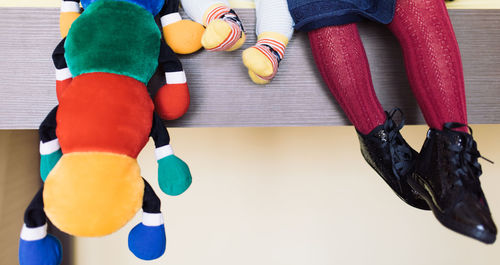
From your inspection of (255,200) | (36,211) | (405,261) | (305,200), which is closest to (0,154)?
(36,211)

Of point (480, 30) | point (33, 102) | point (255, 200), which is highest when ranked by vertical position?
point (480, 30)

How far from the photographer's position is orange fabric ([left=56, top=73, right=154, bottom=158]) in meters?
0.51

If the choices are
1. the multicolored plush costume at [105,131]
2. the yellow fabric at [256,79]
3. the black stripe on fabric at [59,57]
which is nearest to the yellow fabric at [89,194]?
the multicolored plush costume at [105,131]

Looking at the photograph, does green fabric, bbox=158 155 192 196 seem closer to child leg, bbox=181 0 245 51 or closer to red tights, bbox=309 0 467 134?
child leg, bbox=181 0 245 51

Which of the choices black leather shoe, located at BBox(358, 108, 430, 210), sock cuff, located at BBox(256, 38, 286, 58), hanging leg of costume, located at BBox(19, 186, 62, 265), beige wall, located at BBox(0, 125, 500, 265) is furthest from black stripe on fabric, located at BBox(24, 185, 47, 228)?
beige wall, located at BBox(0, 125, 500, 265)

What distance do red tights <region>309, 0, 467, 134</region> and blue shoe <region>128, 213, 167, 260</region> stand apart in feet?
1.36

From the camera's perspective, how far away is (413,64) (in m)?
0.67

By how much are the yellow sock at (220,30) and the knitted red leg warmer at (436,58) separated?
0.29 metres

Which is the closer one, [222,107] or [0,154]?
[222,107]

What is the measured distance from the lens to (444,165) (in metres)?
0.61

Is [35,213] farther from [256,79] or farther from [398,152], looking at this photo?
[398,152]

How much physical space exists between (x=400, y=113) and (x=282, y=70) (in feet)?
0.88

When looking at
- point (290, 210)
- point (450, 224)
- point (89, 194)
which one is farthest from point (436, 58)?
point (290, 210)

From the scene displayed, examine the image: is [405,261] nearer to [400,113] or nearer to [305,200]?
[305,200]
